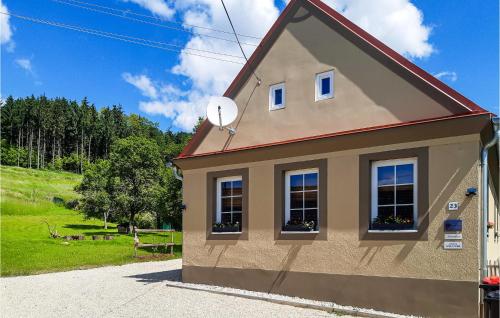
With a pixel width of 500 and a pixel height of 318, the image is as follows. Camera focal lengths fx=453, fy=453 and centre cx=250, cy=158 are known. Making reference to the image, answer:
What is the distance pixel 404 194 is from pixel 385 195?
411 mm

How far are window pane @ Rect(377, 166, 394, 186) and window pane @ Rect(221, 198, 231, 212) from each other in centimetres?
435

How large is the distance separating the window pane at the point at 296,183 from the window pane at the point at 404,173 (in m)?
2.38

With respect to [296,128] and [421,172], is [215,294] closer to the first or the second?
[296,128]

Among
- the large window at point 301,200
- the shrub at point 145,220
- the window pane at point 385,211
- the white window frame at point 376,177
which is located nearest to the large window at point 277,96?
the large window at point 301,200

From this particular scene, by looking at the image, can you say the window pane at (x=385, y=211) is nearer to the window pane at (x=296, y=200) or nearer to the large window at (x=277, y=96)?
the window pane at (x=296, y=200)

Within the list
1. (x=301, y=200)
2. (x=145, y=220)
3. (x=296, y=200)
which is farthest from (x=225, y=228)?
(x=145, y=220)

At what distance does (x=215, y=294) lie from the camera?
11102mm

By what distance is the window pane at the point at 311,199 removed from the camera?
10.2 m

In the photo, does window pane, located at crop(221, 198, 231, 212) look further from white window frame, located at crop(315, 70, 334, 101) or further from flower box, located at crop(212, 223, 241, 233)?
white window frame, located at crop(315, 70, 334, 101)

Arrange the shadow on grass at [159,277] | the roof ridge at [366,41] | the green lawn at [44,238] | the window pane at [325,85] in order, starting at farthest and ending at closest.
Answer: the green lawn at [44,238]
the shadow on grass at [159,277]
the window pane at [325,85]
the roof ridge at [366,41]

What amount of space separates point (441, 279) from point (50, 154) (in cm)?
10381

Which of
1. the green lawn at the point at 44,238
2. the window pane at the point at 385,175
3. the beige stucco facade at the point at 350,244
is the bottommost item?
the green lawn at the point at 44,238

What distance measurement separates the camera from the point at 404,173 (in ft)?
29.2

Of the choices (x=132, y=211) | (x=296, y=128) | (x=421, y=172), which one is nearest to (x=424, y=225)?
(x=421, y=172)
